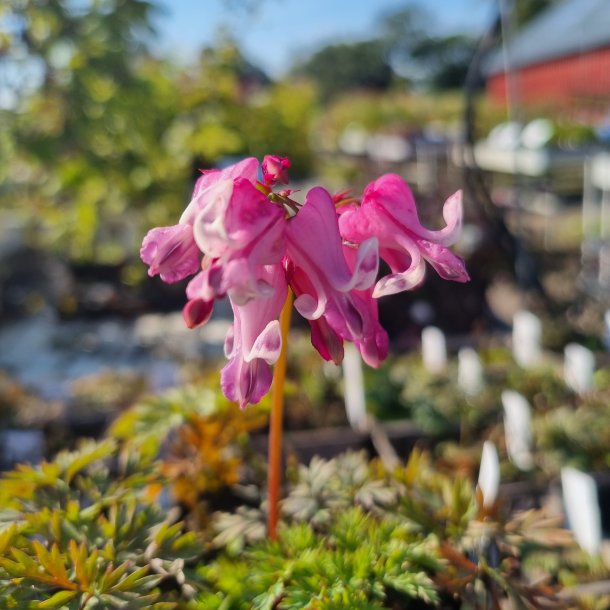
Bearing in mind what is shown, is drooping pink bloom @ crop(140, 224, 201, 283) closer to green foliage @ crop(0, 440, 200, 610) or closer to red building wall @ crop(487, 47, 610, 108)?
green foliage @ crop(0, 440, 200, 610)

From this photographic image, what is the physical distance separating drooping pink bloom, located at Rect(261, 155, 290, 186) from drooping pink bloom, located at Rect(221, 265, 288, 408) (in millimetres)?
120

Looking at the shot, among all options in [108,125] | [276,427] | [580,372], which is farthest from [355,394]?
[108,125]

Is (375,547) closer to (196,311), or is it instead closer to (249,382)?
(249,382)

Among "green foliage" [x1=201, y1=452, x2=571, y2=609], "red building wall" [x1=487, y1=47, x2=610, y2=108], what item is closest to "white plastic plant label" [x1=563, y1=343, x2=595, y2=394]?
"green foliage" [x1=201, y1=452, x2=571, y2=609]

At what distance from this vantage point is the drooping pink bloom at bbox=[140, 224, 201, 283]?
80cm

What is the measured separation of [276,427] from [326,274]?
13.2 inches

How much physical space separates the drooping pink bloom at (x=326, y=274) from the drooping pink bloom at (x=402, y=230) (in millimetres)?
64

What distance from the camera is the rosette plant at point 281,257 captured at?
73 centimetres

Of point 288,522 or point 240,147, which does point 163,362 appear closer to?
point 240,147

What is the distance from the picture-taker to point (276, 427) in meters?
1.02

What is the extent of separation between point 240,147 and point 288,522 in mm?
5165

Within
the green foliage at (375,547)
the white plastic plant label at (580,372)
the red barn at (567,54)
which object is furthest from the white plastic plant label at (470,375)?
the red barn at (567,54)

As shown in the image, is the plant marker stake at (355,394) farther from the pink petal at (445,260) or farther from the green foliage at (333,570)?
the pink petal at (445,260)

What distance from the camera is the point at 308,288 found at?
0.81 meters
